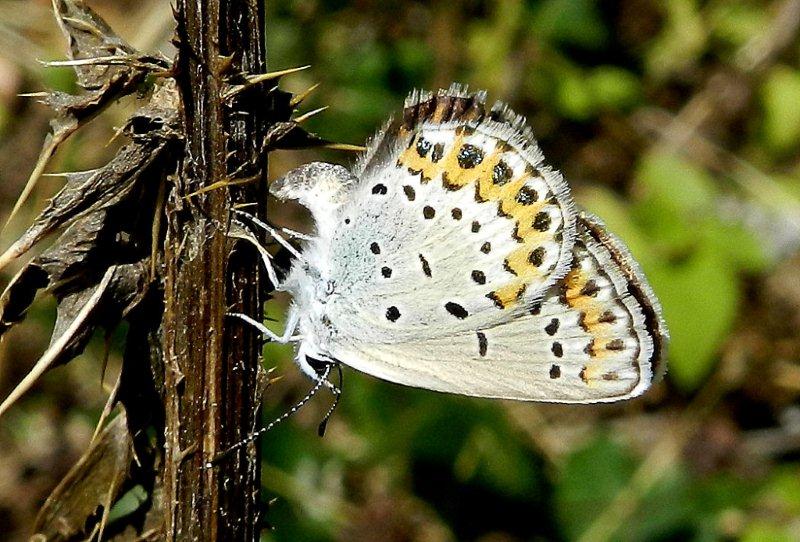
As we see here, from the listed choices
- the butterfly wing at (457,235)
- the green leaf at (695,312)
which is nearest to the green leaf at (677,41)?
Answer: the green leaf at (695,312)

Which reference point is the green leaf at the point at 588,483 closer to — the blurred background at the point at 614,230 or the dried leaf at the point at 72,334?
the blurred background at the point at 614,230

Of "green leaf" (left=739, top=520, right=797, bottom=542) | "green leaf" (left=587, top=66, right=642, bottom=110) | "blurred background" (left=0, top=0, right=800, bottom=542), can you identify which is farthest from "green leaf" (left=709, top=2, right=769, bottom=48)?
"green leaf" (left=739, top=520, right=797, bottom=542)

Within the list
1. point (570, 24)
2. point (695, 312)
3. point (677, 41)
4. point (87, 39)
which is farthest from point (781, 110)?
point (87, 39)

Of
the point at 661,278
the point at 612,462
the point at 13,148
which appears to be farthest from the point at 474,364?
the point at 13,148

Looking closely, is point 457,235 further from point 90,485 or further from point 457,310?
point 90,485

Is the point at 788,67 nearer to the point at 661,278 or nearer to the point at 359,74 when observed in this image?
the point at 661,278

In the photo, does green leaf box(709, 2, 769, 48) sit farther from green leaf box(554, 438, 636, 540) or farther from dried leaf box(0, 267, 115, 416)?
dried leaf box(0, 267, 115, 416)
